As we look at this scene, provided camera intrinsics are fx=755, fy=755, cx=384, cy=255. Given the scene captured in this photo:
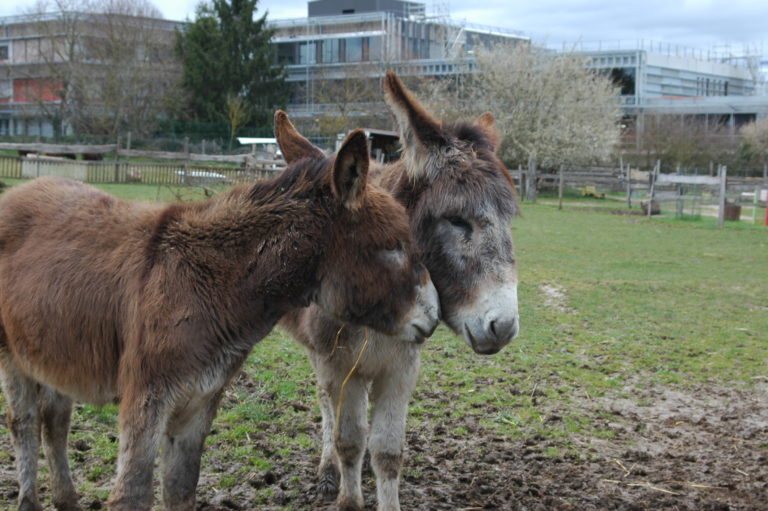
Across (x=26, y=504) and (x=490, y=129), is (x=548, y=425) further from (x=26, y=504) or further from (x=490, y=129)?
(x=26, y=504)

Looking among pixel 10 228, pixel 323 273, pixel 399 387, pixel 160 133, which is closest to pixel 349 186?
pixel 323 273

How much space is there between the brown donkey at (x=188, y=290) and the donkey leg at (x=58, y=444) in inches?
21.6

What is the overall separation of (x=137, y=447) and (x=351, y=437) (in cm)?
167

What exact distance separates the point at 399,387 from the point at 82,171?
1166 inches

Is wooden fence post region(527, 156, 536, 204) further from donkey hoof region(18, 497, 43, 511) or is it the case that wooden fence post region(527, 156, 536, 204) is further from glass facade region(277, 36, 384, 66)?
donkey hoof region(18, 497, 43, 511)

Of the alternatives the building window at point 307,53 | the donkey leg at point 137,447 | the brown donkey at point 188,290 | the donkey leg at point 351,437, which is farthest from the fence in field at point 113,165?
the building window at point 307,53

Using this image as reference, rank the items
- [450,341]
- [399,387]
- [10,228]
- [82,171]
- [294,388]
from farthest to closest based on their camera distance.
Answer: [82,171] < [450,341] < [294,388] < [399,387] < [10,228]

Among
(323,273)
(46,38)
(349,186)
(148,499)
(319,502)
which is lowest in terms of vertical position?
(319,502)

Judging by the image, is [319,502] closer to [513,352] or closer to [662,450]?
[662,450]

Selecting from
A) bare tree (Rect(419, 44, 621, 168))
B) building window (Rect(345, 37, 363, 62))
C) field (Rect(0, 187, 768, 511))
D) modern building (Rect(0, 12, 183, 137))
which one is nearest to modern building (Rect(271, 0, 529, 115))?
building window (Rect(345, 37, 363, 62))

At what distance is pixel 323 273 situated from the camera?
362 cm

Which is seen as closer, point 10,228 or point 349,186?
point 349,186

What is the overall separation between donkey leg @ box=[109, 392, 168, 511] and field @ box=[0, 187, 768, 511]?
1.35m

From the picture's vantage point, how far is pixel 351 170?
3.50 m
